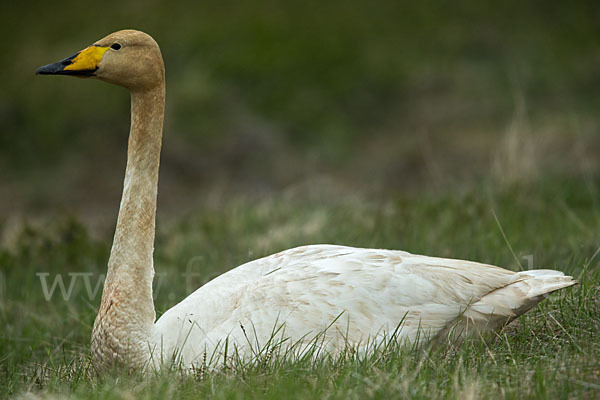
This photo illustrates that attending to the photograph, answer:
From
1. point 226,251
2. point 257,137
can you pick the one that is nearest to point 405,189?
point 257,137

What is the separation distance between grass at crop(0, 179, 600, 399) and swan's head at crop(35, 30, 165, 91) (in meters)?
1.58

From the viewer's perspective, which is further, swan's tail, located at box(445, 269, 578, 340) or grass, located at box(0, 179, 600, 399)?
swan's tail, located at box(445, 269, 578, 340)

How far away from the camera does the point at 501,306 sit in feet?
13.2

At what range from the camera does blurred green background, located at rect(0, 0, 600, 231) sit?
13.2 meters

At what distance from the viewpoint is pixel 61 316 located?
225 inches

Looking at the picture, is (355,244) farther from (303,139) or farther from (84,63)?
(303,139)

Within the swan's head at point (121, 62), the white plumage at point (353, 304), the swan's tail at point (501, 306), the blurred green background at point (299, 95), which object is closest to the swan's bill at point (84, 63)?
the swan's head at point (121, 62)

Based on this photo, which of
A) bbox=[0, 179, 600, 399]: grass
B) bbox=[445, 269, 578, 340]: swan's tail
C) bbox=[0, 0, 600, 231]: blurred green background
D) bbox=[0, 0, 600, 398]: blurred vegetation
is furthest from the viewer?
bbox=[0, 0, 600, 231]: blurred green background

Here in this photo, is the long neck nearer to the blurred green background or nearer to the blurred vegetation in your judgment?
the blurred vegetation

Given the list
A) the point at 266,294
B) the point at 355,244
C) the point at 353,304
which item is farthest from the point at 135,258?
the point at 355,244

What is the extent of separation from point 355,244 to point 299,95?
29.2ft

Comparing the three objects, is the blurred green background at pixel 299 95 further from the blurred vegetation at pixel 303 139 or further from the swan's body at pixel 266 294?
the swan's body at pixel 266 294

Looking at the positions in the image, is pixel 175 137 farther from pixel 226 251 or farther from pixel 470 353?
pixel 470 353

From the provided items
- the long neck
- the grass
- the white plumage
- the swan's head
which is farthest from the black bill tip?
the grass
